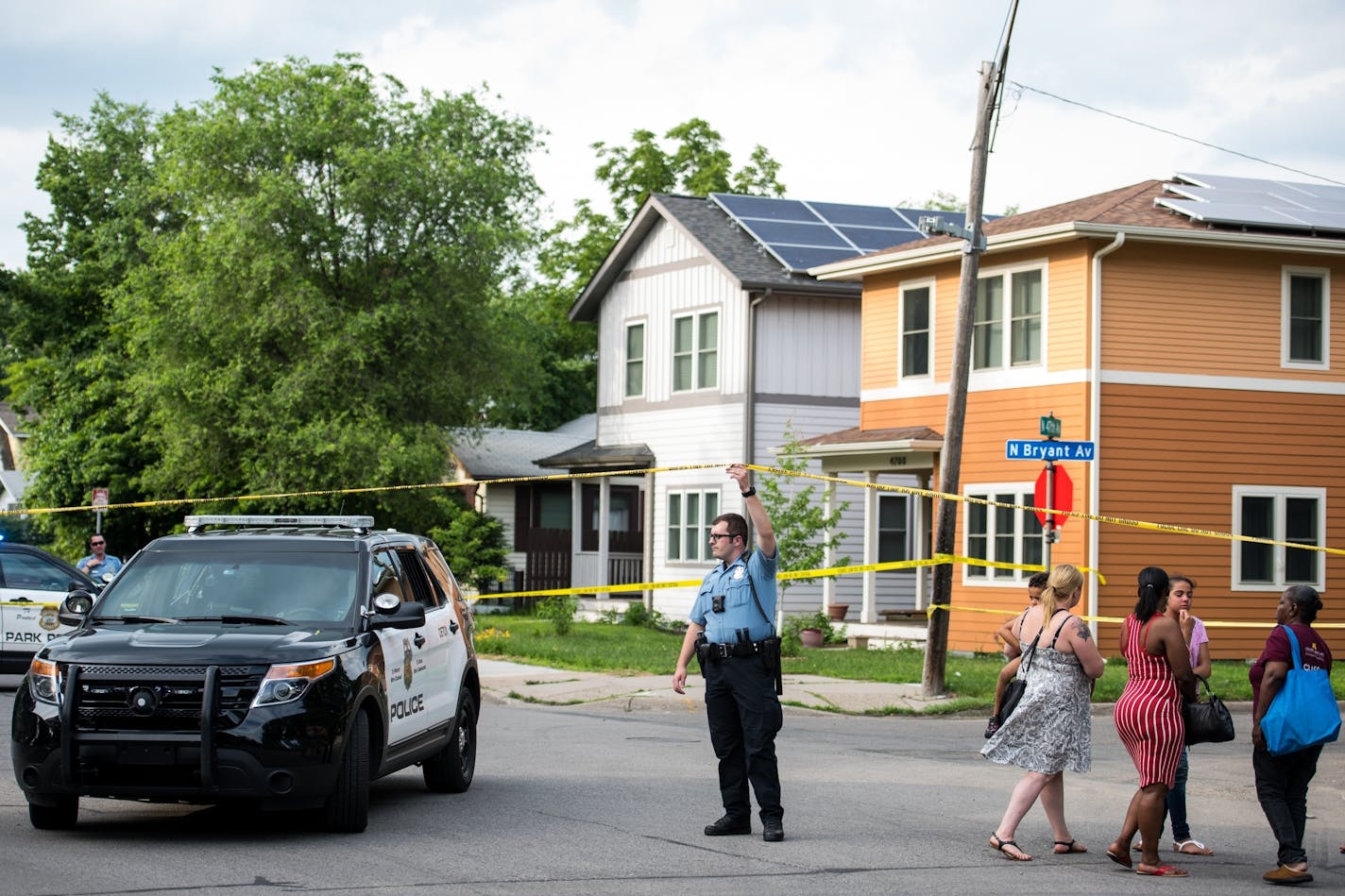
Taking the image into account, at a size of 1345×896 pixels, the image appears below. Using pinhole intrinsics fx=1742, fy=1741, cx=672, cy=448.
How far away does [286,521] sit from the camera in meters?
11.5

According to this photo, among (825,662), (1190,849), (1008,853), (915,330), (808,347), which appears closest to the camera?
(1008,853)

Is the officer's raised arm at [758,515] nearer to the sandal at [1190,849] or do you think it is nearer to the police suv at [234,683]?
the police suv at [234,683]

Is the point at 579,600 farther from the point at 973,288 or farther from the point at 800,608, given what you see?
the point at 973,288

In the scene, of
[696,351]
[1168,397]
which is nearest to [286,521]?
[1168,397]

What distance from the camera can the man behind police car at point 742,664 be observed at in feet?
31.9

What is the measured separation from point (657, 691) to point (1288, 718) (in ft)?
36.8

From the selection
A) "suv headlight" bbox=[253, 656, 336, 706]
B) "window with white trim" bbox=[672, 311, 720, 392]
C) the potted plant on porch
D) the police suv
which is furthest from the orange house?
"suv headlight" bbox=[253, 656, 336, 706]

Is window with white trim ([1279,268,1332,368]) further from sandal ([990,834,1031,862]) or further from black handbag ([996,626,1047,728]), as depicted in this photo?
sandal ([990,834,1031,862])

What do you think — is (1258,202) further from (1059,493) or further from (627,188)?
(627,188)

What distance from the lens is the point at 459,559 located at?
3872cm

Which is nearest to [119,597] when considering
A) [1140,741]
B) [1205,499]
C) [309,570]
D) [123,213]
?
[309,570]

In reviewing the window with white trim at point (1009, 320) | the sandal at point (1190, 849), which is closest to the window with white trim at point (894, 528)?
the window with white trim at point (1009, 320)

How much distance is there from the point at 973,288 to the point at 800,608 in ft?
50.0

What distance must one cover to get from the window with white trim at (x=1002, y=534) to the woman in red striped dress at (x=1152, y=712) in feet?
54.2
